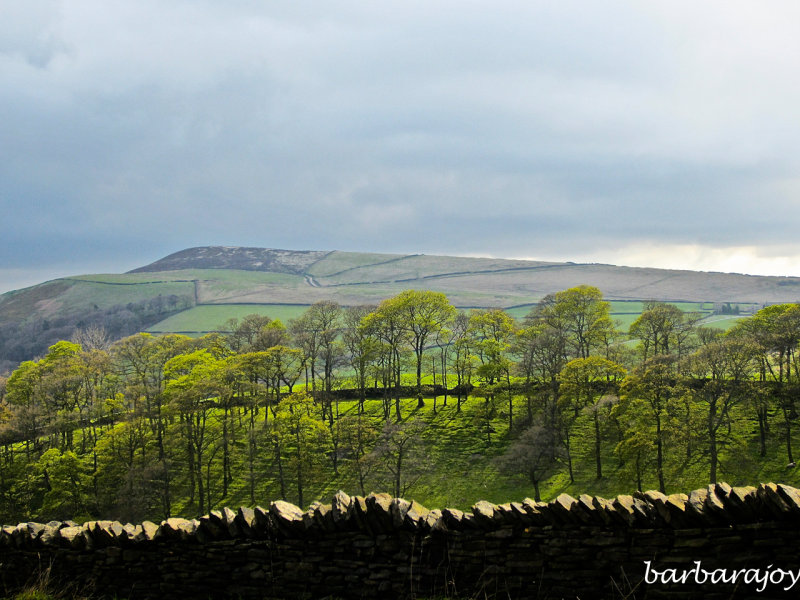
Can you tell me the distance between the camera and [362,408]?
232ft

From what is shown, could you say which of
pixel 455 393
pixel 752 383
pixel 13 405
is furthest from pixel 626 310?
pixel 13 405

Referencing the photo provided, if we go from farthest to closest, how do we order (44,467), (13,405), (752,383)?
(13,405) → (44,467) → (752,383)

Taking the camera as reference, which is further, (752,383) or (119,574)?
(752,383)

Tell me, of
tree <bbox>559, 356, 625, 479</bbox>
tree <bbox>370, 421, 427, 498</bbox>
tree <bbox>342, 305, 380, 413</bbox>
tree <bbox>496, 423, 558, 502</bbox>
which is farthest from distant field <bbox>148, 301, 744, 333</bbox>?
tree <bbox>370, 421, 427, 498</bbox>

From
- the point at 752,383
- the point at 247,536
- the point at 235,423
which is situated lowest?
the point at 235,423

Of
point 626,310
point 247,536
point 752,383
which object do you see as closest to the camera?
point 247,536

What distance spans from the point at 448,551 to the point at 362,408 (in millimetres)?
62827

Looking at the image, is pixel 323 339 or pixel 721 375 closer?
pixel 721 375

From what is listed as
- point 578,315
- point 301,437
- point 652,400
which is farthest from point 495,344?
point 301,437

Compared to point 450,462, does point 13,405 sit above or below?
above

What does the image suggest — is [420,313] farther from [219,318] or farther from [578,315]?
[219,318]

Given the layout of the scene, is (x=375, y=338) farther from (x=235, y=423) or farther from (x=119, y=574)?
(x=119, y=574)

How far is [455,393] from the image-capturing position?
251ft

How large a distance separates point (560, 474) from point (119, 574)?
Result: 48.0m
